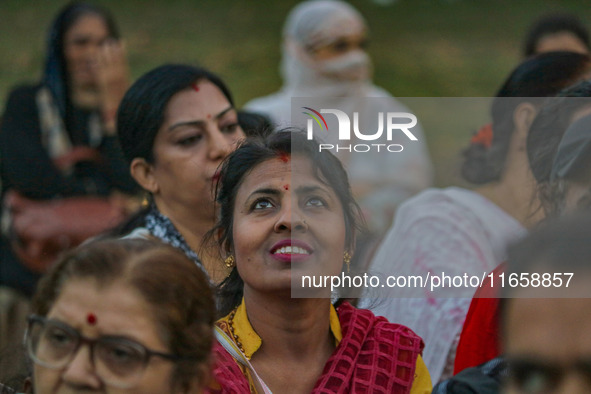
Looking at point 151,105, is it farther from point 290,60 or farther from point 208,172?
point 290,60

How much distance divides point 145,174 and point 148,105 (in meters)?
0.25

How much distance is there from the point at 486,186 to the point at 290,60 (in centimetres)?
294

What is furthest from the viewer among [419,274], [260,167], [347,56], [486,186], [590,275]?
→ [347,56]

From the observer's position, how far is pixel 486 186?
338 cm

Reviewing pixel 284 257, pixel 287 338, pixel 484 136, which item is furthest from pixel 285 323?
pixel 484 136

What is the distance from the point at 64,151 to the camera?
4.53m

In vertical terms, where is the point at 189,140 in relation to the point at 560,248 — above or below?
above

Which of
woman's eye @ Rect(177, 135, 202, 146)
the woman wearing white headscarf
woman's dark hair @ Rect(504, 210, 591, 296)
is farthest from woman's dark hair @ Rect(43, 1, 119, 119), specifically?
woman's dark hair @ Rect(504, 210, 591, 296)

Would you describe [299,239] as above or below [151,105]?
below

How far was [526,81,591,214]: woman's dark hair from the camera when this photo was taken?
2.67 metres

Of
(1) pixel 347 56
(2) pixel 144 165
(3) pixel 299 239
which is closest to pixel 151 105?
(2) pixel 144 165

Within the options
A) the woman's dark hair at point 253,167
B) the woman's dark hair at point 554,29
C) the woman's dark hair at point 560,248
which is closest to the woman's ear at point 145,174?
the woman's dark hair at point 253,167

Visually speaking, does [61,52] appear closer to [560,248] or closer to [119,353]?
[119,353]

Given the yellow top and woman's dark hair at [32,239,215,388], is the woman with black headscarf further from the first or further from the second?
woman's dark hair at [32,239,215,388]
